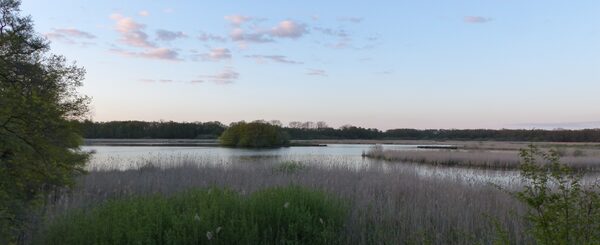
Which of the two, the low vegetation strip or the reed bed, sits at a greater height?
the reed bed

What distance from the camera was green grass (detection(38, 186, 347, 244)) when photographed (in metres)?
5.44

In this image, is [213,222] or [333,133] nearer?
[213,222]

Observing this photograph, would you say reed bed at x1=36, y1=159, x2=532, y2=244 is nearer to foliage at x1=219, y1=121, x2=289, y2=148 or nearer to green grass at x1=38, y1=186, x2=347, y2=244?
green grass at x1=38, y1=186, x2=347, y2=244

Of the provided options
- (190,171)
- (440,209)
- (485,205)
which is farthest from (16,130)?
(190,171)

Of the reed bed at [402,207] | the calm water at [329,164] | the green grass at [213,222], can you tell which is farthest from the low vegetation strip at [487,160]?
the green grass at [213,222]

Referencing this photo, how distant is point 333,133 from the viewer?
118 m

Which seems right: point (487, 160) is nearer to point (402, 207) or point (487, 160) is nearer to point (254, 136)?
point (402, 207)

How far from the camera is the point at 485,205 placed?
27.5 ft

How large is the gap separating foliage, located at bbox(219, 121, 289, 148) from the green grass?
66104 mm

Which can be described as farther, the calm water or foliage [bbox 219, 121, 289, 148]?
foliage [bbox 219, 121, 289, 148]

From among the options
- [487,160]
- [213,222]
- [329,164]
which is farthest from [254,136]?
[213,222]

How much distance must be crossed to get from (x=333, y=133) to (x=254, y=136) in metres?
46.2

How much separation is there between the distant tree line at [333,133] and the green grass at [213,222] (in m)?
81.7

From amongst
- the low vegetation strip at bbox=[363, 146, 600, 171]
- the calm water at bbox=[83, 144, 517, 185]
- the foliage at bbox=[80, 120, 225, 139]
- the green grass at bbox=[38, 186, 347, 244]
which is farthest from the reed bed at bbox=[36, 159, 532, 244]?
the foliage at bbox=[80, 120, 225, 139]
